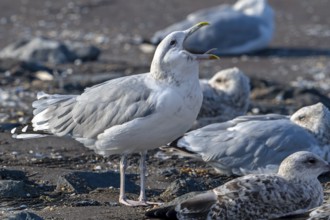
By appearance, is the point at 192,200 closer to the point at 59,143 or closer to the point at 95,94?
the point at 95,94

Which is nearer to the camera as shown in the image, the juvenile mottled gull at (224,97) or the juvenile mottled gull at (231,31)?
the juvenile mottled gull at (224,97)

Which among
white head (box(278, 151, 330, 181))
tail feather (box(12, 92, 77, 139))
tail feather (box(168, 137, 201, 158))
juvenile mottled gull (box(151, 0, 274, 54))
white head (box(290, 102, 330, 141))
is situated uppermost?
tail feather (box(12, 92, 77, 139))

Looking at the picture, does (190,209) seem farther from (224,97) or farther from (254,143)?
(224,97)

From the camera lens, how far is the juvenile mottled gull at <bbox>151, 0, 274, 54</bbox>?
1705 centimetres

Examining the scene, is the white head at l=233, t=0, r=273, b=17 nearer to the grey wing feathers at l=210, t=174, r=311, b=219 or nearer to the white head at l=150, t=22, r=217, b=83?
the white head at l=150, t=22, r=217, b=83

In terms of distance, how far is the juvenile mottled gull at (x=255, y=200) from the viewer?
6551mm

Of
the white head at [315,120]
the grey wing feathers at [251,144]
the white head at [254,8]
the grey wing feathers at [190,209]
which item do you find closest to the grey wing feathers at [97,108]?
the grey wing feathers at [190,209]

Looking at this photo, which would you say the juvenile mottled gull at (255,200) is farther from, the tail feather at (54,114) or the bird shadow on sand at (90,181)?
the tail feather at (54,114)

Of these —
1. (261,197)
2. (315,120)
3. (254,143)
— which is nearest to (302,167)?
(261,197)

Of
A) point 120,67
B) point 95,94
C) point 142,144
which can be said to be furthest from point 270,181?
point 120,67

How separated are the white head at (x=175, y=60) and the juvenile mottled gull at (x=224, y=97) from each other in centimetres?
327

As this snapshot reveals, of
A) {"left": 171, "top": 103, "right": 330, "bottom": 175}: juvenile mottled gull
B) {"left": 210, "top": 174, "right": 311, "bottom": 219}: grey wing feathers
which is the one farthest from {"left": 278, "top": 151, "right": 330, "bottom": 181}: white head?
{"left": 171, "top": 103, "right": 330, "bottom": 175}: juvenile mottled gull

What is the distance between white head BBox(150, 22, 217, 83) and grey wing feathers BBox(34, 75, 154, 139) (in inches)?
7.7

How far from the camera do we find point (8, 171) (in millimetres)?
7996
